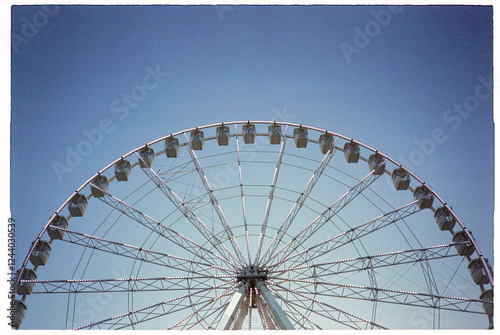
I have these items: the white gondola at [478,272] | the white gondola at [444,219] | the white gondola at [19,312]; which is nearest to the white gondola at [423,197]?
the white gondola at [444,219]

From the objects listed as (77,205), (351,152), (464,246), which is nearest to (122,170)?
(77,205)

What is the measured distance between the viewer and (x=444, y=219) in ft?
65.8

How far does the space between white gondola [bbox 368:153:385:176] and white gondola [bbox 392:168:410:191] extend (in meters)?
0.62

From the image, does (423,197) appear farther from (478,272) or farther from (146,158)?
(146,158)

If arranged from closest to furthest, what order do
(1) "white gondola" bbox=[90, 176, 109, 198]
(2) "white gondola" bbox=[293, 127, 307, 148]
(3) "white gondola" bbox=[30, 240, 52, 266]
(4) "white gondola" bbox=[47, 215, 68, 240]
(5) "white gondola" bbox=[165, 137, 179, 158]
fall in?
(3) "white gondola" bbox=[30, 240, 52, 266] → (4) "white gondola" bbox=[47, 215, 68, 240] → (1) "white gondola" bbox=[90, 176, 109, 198] → (5) "white gondola" bbox=[165, 137, 179, 158] → (2) "white gondola" bbox=[293, 127, 307, 148]

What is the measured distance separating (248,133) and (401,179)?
254 inches

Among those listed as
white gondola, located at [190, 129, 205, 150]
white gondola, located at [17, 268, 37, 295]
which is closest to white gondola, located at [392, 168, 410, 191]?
white gondola, located at [190, 129, 205, 150]

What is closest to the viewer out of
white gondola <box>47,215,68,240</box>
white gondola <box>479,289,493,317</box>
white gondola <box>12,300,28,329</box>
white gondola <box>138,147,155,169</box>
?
white gondola <box>12,300,28,329</box>

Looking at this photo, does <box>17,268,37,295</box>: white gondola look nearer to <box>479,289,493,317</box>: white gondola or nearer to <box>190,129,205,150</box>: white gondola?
<box>190,129,205,150</box>: white gondola

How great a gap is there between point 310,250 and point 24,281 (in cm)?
963

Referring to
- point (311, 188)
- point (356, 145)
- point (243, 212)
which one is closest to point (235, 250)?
point (243, 212)

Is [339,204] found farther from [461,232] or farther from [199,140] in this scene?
[199,140]

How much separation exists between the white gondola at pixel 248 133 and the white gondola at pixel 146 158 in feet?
12.6

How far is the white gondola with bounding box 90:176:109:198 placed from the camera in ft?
66.2
